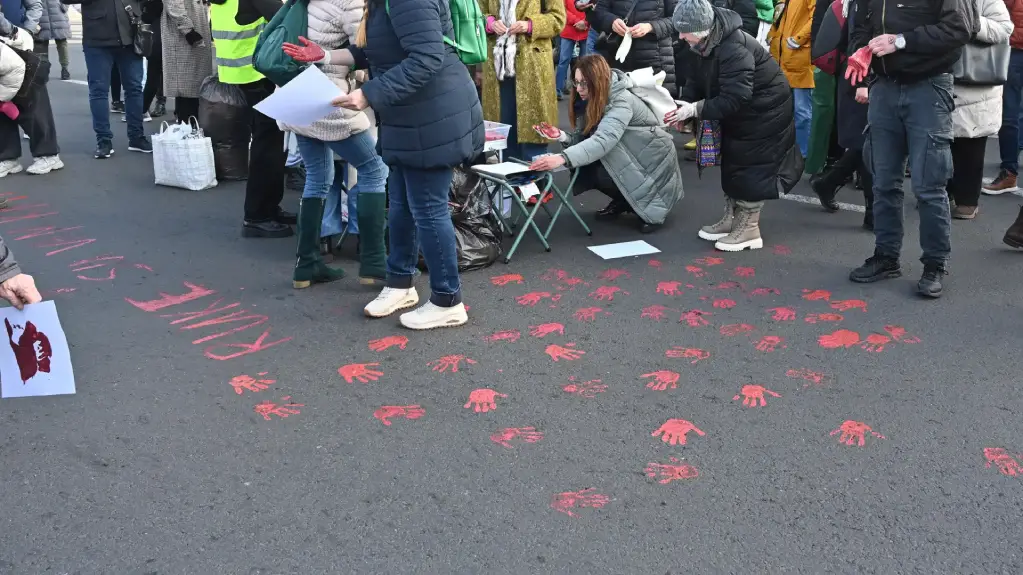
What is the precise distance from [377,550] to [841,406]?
200 centimetres

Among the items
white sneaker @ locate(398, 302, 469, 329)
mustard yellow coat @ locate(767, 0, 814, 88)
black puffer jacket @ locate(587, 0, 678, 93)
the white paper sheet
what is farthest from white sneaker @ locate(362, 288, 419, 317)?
mustard yellow coat @ locate(767, 0, 814, 88)

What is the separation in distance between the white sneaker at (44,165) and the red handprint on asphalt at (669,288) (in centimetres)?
559

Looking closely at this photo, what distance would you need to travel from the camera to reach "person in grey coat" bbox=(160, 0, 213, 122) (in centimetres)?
822

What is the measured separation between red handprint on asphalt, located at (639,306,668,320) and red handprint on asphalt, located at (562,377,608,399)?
2.95ft

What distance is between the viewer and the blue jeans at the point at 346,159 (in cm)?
517

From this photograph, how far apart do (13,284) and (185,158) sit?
17.0 ft

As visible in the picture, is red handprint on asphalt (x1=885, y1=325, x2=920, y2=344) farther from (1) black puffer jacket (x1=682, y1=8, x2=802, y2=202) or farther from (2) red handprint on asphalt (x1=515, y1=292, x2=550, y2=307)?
(2) red handprint on asphalt (x1=515, y1=292, x2=550, y2=307)

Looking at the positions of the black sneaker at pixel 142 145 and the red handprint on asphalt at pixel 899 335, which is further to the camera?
the black sneaker at pixel 142 145

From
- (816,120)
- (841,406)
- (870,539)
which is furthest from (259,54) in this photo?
(816,120)

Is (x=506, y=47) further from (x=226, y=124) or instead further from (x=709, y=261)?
(x=226, y=124)

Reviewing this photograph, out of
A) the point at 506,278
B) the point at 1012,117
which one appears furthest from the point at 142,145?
the point at 1012,117

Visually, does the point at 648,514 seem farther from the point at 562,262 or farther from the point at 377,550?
the point at 562,262

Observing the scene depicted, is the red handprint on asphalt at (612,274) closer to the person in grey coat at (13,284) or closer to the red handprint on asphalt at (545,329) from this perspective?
the red handprint on asphalt at (545,329)

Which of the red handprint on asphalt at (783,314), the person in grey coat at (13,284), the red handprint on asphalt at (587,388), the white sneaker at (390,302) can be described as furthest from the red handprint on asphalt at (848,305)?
the person in grey coat at (13,284)
